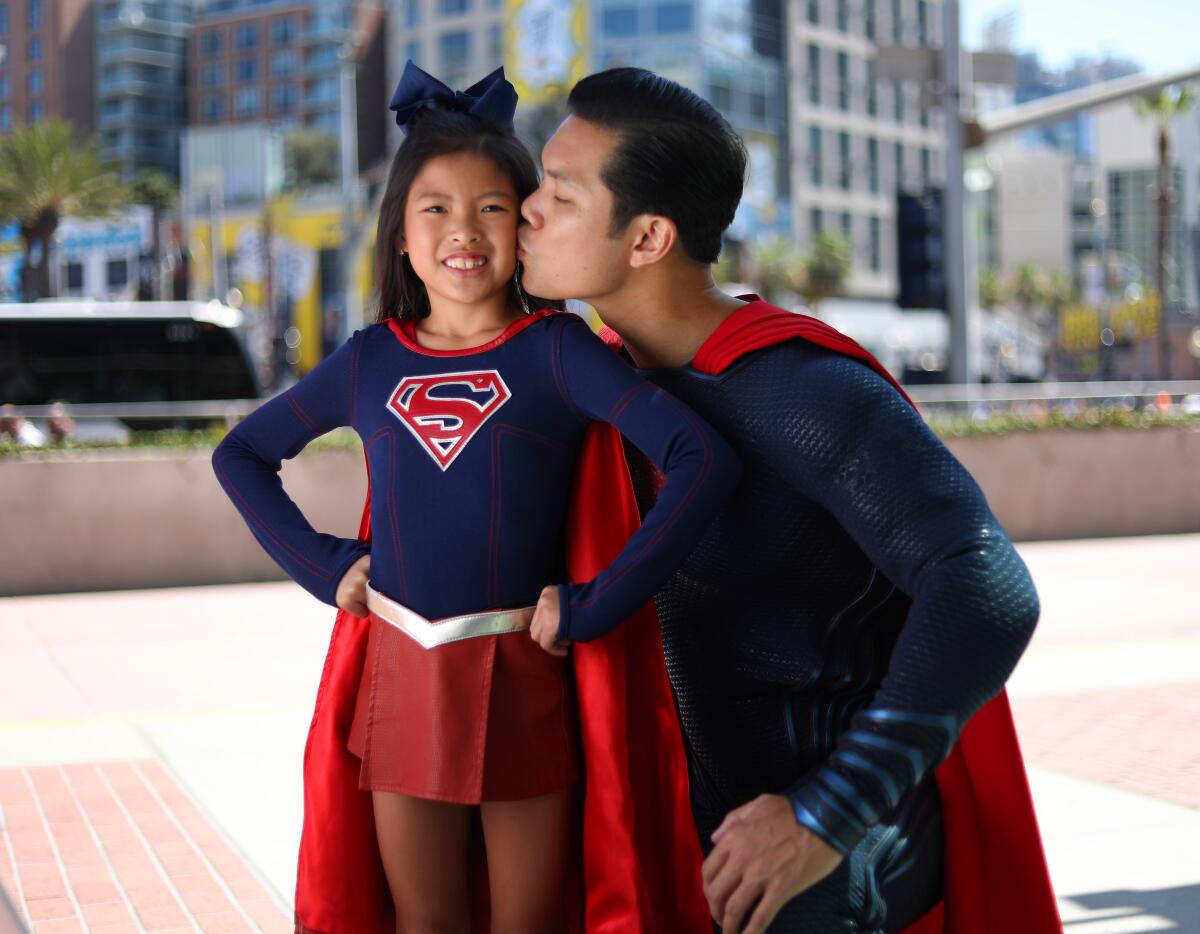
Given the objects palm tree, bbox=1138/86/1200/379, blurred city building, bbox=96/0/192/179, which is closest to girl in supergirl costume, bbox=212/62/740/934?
palm tree, bbox=1138/86/1200/379

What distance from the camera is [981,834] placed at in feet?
6.60

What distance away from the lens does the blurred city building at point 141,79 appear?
107438mm

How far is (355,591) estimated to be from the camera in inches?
88.0

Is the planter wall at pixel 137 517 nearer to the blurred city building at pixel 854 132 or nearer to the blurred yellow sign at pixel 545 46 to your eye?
the blurred yellow sign at pixel 545 46

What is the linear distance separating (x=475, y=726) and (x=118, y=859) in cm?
335

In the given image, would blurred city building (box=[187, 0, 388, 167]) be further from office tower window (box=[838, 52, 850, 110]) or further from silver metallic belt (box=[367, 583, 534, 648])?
silver metallic belt (box=[367, 583, 534, 648])

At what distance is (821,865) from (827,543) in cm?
44

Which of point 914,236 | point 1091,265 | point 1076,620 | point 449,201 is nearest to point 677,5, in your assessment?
point 1091,265

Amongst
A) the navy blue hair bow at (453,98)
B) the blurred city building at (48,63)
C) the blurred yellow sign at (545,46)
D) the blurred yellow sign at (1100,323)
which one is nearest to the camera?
the navy blue hair bow at (453,98)

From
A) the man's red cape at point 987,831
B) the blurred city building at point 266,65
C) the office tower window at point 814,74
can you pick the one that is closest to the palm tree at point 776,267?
the office tower window at point 814,74

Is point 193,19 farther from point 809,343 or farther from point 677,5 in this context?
point 809,343

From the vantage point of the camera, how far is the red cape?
6.61 ft

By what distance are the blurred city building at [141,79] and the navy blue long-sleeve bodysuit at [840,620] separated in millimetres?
110836

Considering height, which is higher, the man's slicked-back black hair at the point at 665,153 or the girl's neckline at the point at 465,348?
the man's slicked-back black hair at the point at 665,153
